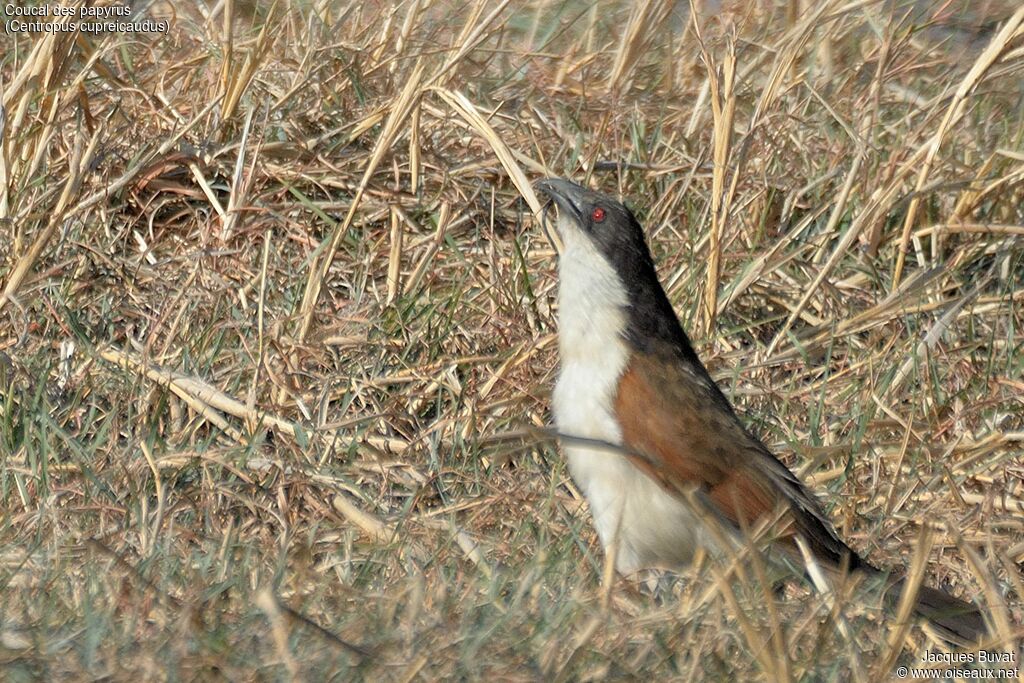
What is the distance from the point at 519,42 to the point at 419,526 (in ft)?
8.57

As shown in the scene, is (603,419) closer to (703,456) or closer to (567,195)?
(703,456)

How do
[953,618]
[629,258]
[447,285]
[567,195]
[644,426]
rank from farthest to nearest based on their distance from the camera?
[447,285], [567,195], [629,258], [644,426], [953,618]

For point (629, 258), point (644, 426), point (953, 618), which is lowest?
point (953, 618)

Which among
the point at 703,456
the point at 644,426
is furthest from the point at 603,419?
the point at 703,456

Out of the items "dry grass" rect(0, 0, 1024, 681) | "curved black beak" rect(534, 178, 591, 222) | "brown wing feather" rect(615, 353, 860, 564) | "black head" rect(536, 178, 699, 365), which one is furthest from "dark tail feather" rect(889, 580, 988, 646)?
"curved black beak" rect(534, 178, 591, 222)

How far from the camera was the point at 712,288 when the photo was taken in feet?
12.8

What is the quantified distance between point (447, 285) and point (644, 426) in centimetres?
123

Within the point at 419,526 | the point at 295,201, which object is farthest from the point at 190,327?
the point at 419,526

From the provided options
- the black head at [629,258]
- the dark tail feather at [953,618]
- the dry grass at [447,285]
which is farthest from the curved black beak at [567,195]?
the dark tail feather at [953,618]

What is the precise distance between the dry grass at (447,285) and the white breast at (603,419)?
156mm

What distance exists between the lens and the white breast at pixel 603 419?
3027 millimetres

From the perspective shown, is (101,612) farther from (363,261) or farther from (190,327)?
(363,261)

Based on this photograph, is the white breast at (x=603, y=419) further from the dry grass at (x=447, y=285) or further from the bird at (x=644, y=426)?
the dry grass at (x=447, y=285)

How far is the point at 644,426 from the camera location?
10.1 ft
